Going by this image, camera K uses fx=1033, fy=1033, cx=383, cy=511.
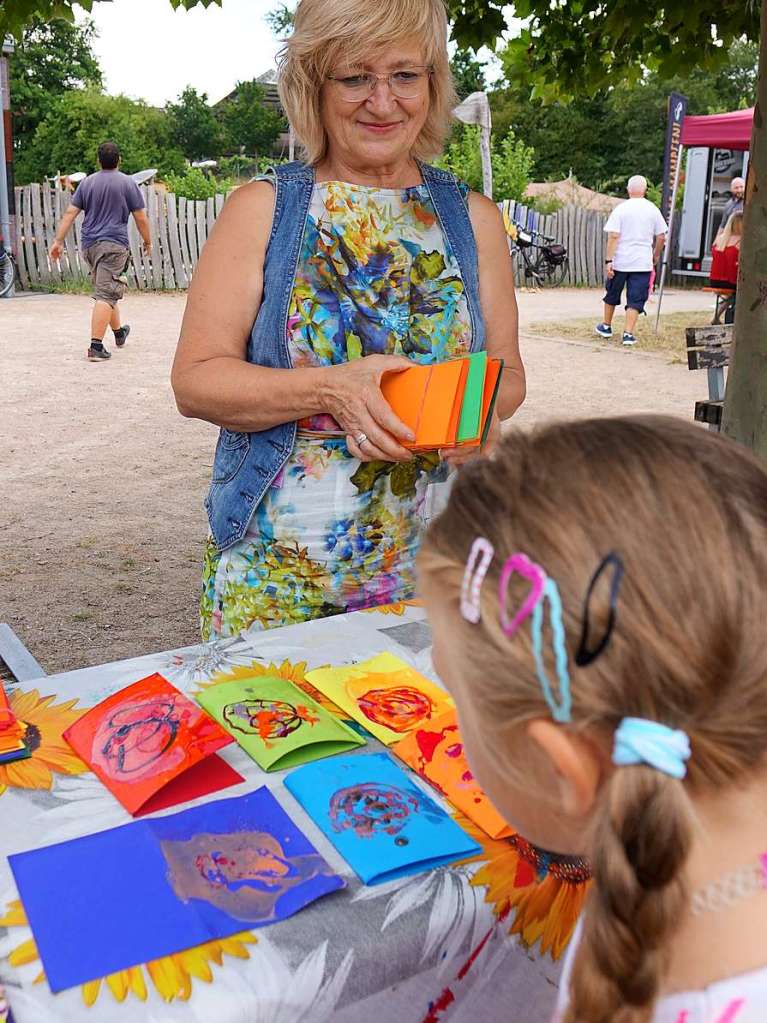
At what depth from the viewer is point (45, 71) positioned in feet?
103

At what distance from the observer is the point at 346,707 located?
1.54 meters

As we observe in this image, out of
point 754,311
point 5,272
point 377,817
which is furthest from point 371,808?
point 5,272

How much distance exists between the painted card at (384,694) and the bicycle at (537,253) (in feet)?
55.4

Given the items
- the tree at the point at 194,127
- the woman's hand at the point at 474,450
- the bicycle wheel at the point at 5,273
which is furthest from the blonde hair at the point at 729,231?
the tree at the point at 194,127

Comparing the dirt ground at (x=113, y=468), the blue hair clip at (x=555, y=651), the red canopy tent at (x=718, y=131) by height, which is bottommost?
the dirt ground at (x=113, y=468)

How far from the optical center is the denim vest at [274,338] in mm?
1930

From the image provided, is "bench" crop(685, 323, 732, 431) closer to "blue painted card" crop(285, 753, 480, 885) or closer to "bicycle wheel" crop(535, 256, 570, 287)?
"blue painted card" crop(285, 753, 480, 885)

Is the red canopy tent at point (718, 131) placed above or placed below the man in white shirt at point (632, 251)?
above

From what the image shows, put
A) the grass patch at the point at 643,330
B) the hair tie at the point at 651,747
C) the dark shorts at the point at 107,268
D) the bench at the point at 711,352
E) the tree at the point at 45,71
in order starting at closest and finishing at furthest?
the hair tie at the point at 651,747, the bench at the point at 711,352, the dark shorts at the point at 107,268, the grass patch at the point at 643,330, the tree at the point at 45,71

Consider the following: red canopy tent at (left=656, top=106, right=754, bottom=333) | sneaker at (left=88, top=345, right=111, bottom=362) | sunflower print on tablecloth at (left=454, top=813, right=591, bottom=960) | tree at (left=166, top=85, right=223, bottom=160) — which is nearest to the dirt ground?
sneaker at (left=88, top=345, right=111, bottom=362)

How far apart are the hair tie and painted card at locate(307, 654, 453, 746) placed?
717 mm

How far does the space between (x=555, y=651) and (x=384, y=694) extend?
82 cm

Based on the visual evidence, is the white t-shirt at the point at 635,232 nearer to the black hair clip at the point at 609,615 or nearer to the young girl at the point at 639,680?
the young girl at the point at 639,680

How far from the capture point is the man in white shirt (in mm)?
11469
